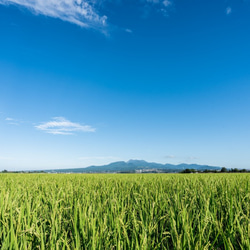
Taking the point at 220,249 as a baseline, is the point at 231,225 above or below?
above

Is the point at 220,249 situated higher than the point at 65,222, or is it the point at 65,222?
the point at 65,222

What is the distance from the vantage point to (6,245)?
1.85 meters

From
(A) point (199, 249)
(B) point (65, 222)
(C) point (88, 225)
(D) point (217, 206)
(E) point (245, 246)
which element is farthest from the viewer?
(D) point (217, 206)

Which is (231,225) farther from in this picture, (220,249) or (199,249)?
(199,249)

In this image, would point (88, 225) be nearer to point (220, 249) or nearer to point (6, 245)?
point (6, 245)

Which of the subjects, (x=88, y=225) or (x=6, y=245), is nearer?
(x=6, y=245)

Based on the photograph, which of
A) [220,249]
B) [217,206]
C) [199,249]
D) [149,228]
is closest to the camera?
[199,249]

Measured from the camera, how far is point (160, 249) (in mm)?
2084

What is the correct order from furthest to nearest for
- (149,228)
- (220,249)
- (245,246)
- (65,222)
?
(65,222) < (220,249) < (149,228) < (245,246)

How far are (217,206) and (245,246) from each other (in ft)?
4.67

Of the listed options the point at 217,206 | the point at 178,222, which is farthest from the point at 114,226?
the point at 217,206

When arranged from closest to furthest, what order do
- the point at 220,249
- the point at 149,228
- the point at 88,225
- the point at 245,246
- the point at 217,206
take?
the point at 245,246 < the point at 149,228 < the point at 88,225 < the point at 220,249 < the point at 217,206

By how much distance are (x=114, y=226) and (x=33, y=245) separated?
80 centimetres

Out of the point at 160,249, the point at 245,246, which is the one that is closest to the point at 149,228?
the point at 160,249
